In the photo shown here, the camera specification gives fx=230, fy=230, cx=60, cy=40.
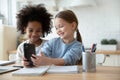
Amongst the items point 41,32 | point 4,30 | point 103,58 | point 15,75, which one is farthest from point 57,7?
point 15,75

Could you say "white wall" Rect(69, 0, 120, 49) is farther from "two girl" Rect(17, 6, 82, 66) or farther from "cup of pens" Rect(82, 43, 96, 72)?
"cup of pens" Rect(82, 43, 96, 72)

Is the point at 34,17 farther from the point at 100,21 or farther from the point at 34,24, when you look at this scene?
the point at 100,21

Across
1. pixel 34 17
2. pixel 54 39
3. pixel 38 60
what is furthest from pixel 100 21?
pixel 38 60

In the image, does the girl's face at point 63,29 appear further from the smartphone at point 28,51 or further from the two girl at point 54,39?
the smartphone at point 28,51

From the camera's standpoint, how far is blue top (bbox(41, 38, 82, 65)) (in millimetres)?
1171

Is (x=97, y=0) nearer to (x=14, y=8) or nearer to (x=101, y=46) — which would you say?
(x=101, y=46)

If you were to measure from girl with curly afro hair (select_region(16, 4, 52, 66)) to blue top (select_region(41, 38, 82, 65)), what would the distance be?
296mm

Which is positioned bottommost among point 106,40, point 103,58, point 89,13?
point 103,58

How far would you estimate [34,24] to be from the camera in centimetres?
163

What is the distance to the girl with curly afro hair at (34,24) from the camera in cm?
164

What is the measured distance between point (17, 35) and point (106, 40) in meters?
1.20

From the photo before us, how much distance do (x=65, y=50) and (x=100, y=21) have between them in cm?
178

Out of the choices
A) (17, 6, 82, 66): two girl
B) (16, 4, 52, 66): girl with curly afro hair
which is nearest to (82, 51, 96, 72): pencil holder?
(17, 6, 82, 66): two girl

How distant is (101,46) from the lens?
109 inches
